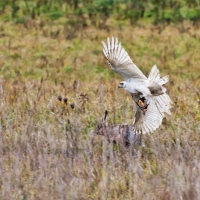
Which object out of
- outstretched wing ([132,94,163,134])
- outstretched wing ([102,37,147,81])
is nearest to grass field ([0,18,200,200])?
outstretched wing ([132,94,163,134])

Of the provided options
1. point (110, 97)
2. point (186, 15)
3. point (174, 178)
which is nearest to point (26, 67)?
point (110, 97)

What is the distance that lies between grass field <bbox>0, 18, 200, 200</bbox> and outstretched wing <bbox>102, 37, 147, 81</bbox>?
46 centimetres

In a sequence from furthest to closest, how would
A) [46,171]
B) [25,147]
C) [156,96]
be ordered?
[156,96] < [25,147] < [46,171]

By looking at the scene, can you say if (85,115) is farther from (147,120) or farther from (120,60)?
(147,120)

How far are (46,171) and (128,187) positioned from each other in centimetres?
50

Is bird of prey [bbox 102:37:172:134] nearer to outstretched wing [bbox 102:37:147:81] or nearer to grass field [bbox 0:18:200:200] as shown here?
outstretched wing [bbox 102:37:147:81]

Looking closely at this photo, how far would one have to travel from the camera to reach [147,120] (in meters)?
6.46

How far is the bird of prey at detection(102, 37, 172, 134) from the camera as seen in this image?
6.48m

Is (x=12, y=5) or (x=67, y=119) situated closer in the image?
(x=67, y=119)

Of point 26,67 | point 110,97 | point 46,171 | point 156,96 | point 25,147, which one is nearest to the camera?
point 46,171

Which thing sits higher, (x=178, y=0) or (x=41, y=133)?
(x=178, y=0)

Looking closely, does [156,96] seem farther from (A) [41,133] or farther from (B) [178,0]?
(B) [178,0]

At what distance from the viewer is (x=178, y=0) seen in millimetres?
12875

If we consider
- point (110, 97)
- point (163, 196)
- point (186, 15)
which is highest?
point (186, 15)
